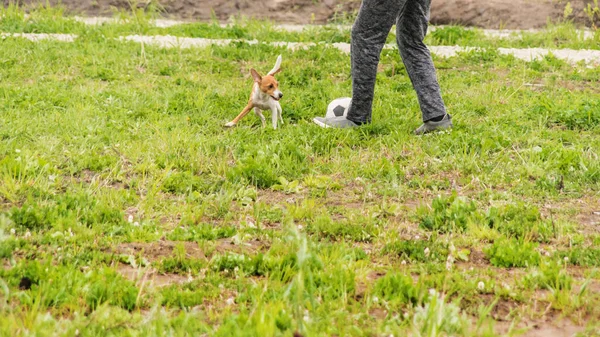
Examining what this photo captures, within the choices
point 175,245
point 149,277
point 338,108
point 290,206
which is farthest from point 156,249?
point 338,108

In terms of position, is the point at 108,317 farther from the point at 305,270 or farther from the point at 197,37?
the point at 197,37

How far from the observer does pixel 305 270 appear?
4070 mm

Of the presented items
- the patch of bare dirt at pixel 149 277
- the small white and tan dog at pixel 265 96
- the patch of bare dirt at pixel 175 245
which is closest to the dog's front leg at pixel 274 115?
the small white and tan dog at pixel 265 96

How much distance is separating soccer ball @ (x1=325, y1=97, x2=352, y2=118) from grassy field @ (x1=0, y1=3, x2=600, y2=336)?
0.27 meters

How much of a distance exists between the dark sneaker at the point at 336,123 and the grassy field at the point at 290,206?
20 centimetres

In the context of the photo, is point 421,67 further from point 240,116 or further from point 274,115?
point 240,116

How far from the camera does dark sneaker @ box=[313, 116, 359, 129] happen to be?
717 centimetres

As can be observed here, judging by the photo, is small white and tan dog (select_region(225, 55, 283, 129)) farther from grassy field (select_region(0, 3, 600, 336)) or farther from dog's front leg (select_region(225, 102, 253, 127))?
grassy field (select_region(0, 3, 600, 336))

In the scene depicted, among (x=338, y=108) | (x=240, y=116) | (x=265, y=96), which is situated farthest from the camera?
(x=338, y=108)

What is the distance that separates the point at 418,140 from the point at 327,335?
370 centimetres

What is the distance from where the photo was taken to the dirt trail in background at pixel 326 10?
43.6 ft

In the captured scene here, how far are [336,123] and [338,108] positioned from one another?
35 centimetres

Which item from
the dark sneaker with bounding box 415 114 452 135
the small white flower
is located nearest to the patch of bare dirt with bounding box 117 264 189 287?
the small white flower

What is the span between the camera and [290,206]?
208 inches
